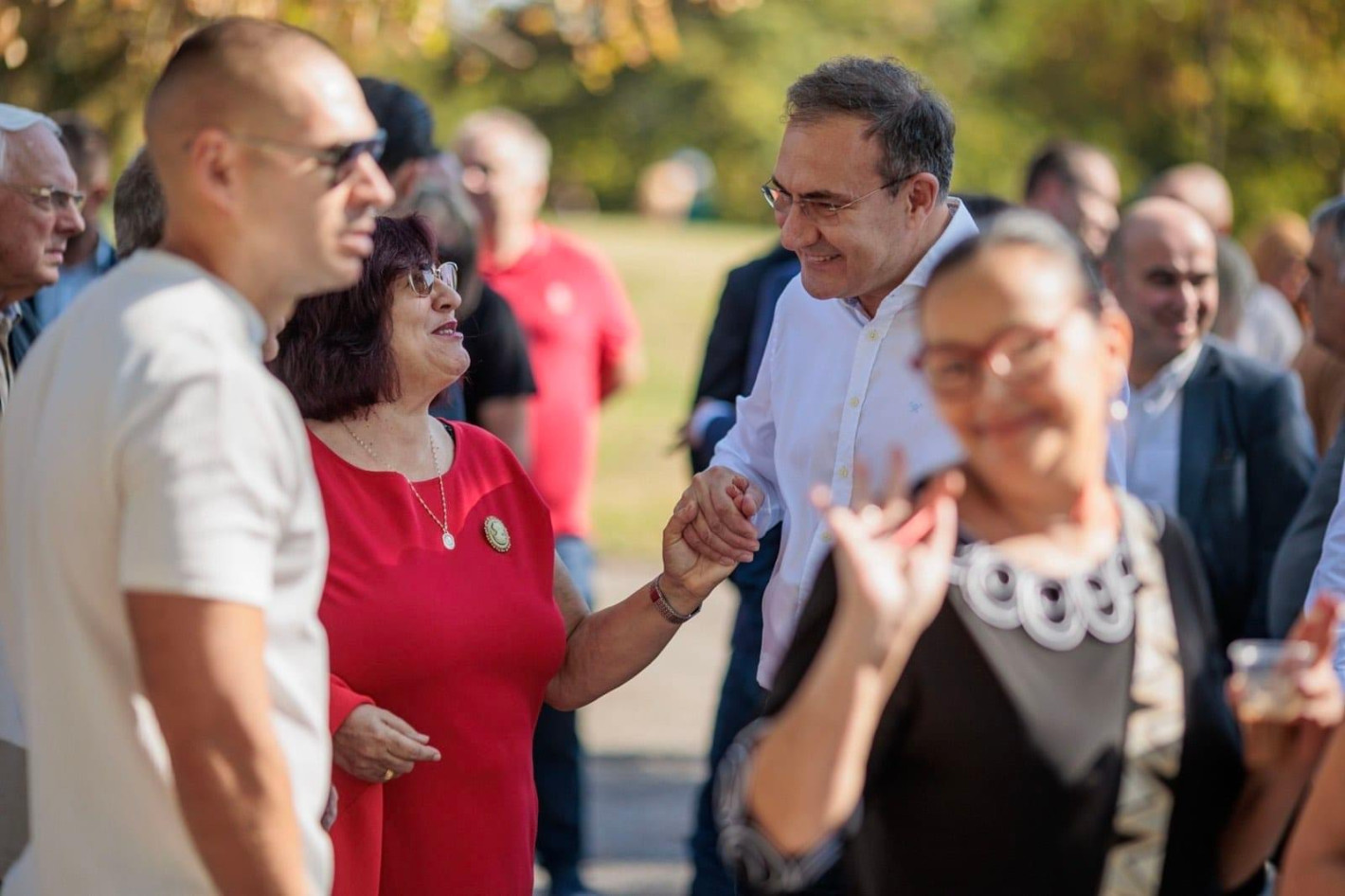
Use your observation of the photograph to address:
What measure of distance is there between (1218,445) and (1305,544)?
1.08 m

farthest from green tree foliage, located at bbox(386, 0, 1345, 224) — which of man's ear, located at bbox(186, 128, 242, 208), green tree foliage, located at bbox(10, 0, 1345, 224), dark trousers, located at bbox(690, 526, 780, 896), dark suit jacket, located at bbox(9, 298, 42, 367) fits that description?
man's ear, located at bbox(186, 128, 242, 208)

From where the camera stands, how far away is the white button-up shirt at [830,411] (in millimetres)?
3492

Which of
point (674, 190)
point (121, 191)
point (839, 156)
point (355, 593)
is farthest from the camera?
point (674, 190)

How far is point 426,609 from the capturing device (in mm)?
3252

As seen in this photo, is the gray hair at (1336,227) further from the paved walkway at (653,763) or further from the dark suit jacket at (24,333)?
the dark suit jacket at (24,333)

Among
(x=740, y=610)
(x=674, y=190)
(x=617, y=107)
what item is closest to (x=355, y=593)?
(x=740, y=610)

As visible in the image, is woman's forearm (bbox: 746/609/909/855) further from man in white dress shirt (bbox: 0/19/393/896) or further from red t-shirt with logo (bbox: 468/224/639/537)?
red t-shirt with logo (bbox: 468/224/639/537)

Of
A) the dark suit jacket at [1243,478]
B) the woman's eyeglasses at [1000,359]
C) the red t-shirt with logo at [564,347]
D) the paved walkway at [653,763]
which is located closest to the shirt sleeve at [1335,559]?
the woman's eyeglasses at [1000,359]

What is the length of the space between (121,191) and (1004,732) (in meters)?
2.65

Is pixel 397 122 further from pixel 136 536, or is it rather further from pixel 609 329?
pixel 136 536

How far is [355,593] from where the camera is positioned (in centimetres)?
322

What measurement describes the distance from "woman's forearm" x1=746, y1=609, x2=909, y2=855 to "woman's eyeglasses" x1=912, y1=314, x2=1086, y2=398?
1.11 ft

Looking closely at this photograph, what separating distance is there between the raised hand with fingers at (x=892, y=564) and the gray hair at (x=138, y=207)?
198cm

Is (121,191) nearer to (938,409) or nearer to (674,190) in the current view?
(938,409)
